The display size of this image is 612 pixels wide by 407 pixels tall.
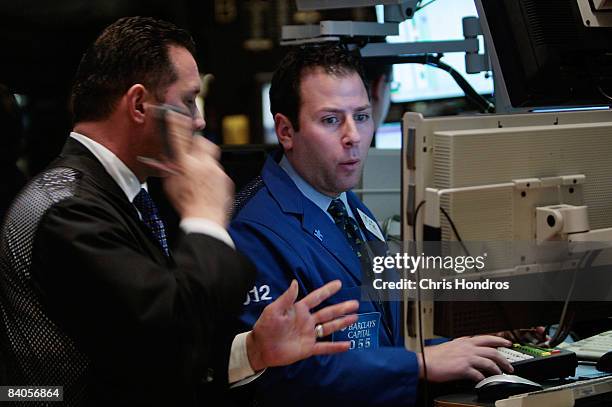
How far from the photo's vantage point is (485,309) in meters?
1.66

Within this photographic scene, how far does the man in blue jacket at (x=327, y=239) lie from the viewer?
5.96 ft

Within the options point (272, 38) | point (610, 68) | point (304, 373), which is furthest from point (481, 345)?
point (272, 38)

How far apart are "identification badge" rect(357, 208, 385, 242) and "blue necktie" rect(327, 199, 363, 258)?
0.20 ft

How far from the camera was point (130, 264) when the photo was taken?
1421 millimetres

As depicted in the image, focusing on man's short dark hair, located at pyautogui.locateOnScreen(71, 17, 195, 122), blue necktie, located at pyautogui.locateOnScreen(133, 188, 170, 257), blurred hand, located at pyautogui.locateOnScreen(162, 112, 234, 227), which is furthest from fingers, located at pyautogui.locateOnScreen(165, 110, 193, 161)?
blue necktie, located at pyautogui.locateOnScreen(133, 188, 170, 257)

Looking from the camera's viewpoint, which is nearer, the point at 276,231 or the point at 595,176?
the point at 595,176

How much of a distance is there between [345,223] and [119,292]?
852mm

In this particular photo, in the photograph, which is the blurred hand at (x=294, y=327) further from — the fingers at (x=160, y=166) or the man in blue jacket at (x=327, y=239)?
the fingers at (x=160, y=166)

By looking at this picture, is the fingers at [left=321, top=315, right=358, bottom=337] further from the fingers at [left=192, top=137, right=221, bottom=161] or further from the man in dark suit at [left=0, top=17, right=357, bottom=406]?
the fingers at [left=192, top=137, right=221, bottom=161]

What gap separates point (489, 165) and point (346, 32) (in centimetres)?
122

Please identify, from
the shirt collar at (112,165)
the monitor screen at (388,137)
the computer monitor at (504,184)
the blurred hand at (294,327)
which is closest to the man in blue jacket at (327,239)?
the blurred hand at (294,327)

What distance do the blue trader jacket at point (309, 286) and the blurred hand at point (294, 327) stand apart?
108mm

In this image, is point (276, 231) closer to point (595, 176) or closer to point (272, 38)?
point (595, 176)

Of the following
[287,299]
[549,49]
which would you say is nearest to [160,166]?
[287,299]
